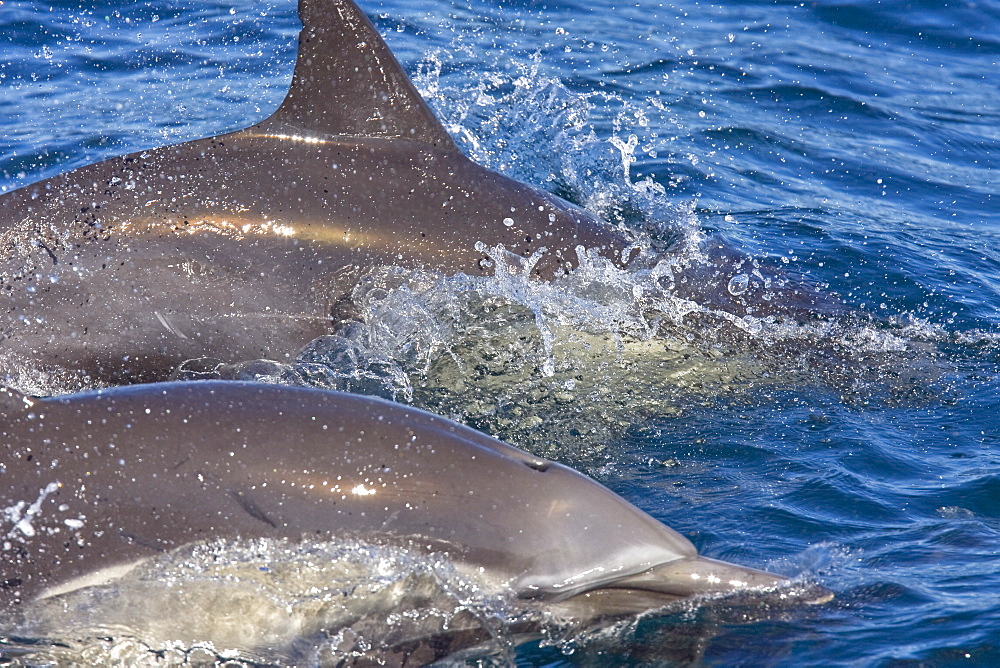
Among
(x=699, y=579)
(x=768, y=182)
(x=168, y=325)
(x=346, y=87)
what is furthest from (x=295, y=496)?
(x=768, y=182)

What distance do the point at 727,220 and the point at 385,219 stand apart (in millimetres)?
3756

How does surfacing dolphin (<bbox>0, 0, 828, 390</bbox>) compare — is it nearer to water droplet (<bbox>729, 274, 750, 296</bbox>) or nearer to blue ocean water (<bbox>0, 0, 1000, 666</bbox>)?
water droplet (<bbox>729, 274, 750, 296</bbox>)

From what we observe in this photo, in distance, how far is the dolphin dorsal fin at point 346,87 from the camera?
6277 mm

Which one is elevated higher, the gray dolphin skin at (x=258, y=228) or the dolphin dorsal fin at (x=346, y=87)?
the dolphin dorsal fin at (x=346, y=87)

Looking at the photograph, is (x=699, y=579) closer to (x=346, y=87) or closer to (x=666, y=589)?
(x=666, y=589)

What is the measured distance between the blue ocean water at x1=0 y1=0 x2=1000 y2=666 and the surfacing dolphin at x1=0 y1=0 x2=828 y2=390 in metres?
1.53

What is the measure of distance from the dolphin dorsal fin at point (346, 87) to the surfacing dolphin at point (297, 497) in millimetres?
2678

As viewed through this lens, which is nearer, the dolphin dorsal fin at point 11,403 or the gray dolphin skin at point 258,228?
the dolphin dorsal fin at point 11,403

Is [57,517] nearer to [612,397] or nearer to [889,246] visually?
[612,397]

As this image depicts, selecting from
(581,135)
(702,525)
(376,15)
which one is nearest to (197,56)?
(376,15)

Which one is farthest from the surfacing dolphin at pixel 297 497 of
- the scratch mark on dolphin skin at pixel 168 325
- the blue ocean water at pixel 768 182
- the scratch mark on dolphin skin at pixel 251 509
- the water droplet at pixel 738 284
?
the water droplet at pixel 738 284

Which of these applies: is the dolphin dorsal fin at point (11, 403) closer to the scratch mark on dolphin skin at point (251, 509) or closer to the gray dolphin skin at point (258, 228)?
the scratch mark on dolphin skin at point (251, 509)

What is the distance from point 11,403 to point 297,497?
107cm

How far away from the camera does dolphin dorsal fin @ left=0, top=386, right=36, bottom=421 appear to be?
3855mm
